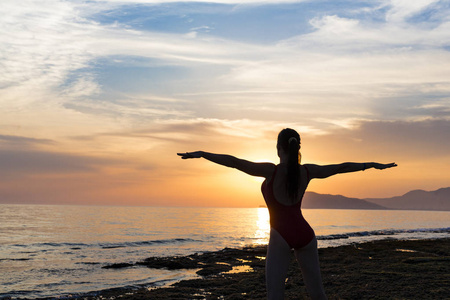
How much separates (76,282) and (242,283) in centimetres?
885

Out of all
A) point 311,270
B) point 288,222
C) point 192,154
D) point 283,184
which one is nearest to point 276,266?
point 311,270

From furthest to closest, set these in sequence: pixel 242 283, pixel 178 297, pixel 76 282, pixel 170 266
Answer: pixel 170 266
pixel 76 282
pixel 242 283
pixel 178 297

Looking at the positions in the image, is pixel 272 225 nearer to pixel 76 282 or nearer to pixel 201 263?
pixel 76 282

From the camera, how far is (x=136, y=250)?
3325 cm

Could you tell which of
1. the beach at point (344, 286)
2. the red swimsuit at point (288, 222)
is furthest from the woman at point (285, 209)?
the beach at point (344, 286)

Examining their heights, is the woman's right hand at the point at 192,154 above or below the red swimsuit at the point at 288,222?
above

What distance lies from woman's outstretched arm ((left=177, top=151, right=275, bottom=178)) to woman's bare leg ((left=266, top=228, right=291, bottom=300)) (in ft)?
2.39

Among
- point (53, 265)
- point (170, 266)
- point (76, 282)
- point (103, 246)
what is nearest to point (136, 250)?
point (103, 246)

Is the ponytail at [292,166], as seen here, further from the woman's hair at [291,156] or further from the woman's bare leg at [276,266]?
the woman's bare leg at [276,266]

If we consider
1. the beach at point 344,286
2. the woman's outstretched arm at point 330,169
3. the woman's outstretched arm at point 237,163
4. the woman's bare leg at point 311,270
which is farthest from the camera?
the beach at point 344,286

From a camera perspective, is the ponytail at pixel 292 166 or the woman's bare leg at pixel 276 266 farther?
the ponytail at pixel 292 166

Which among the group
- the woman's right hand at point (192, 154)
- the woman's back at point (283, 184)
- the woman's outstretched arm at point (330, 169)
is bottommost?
the woman's back at point (283, 184)

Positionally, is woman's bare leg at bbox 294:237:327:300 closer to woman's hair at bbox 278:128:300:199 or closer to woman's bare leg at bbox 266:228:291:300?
woman's bare leg at bbox 266:228:291:300

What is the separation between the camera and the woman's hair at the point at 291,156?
4438 millimetres
